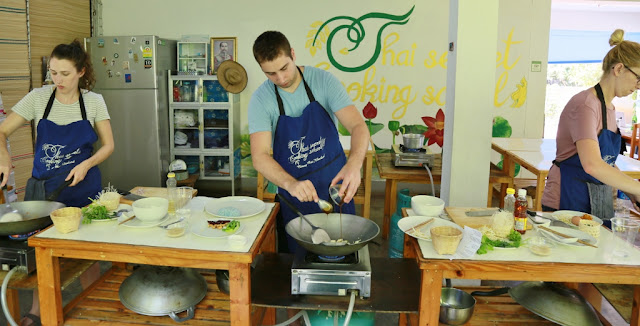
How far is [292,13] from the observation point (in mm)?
6668

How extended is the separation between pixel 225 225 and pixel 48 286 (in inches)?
32.4

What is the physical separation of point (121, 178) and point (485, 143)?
4.99 meters

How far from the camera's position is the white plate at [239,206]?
2.51 meters

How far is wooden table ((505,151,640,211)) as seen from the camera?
404 cm

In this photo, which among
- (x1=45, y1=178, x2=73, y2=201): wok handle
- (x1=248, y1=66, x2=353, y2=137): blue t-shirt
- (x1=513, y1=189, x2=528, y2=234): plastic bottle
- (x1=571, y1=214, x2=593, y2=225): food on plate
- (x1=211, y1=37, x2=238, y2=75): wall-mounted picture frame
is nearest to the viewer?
(x1=513, y1=189, x2=528, y2=234): plastic bottle

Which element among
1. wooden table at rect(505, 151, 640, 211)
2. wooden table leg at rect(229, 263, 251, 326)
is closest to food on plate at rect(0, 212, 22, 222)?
wooden table leg at rect(229, 263, 251, 326)

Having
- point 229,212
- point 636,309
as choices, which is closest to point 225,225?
point 229,212

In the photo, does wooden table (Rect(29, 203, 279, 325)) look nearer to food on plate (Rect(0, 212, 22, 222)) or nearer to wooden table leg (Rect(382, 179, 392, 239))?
food on plate (Rect(0, 212, 22, 222))

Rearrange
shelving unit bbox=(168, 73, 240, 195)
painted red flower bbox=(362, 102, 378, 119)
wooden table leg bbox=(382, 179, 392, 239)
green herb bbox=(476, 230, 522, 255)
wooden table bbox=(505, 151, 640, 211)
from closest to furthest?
1. green herb bbox=(476, 230, 522, 255)
2. wooden table bbox=(505, 151, 640, 211)
3. wooden table leg bbox=(382, 179, 392, 239)
4. painted red flower bbox=(362, 102, 378, 119)
5. shelving unit bbox=(168, 73, 240, 195)

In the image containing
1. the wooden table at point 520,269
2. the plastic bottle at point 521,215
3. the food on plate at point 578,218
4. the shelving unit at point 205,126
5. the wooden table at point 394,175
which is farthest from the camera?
the shelving unit at point 205,126

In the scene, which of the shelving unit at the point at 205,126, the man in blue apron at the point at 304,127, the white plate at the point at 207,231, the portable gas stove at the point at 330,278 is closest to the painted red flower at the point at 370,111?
the shelving unit at the point at 205,126

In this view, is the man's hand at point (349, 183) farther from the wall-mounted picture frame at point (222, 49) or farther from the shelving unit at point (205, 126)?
the wall-mounted picture frame at point (222, 49)

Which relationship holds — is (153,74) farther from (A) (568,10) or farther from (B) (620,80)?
(A) (568,10)

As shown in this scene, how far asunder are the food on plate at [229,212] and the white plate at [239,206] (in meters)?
0.02
